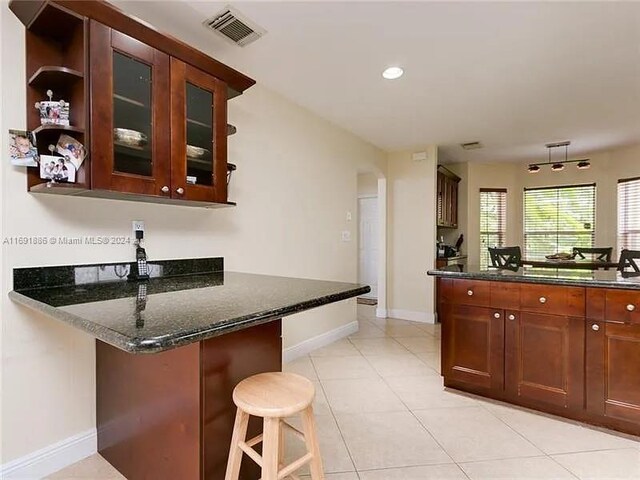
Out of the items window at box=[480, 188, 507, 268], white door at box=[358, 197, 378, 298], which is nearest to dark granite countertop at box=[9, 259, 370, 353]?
white door at box=[358, 197, 378, 298]

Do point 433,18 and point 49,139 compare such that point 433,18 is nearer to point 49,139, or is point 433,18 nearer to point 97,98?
point 97,98

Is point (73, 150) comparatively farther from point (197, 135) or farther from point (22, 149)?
point (197, 135)

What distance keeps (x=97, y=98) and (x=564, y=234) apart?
6.92 meters

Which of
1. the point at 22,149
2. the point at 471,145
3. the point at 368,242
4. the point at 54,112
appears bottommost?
the point at 368,242

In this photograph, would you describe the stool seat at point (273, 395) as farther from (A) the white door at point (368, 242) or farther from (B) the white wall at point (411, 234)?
(A) the white door at point (368, 242)

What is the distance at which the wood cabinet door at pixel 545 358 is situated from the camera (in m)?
2.22

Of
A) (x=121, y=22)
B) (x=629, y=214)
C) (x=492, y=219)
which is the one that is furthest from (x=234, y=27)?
(x=629, y=214)

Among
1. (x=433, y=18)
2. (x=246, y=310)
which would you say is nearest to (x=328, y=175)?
(x=433, y=18)

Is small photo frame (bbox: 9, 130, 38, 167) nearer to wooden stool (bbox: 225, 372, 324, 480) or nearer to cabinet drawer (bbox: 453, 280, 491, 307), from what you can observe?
wooden stool (bbox: 225, 372, 324, 480)

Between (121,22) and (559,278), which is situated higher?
(121,22)

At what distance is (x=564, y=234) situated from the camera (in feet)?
20.0

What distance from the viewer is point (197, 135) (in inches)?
81.4

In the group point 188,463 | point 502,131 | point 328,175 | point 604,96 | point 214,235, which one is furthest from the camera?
point 502,131

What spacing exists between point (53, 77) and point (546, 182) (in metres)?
6.98
